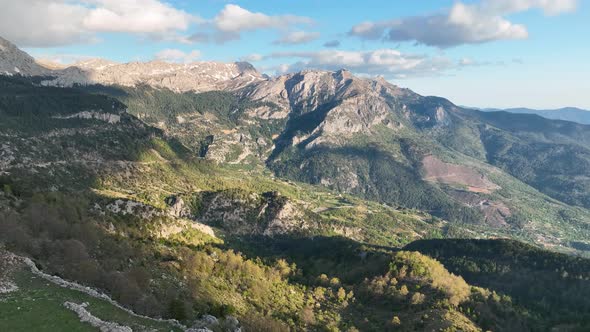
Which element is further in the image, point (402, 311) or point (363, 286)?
point (363, 286)

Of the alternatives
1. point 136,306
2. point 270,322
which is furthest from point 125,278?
point 270,322

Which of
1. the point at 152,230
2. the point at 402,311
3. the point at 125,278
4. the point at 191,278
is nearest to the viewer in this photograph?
the point at 125,278

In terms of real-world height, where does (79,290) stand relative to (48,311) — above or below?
below

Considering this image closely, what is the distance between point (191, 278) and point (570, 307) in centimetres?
16324

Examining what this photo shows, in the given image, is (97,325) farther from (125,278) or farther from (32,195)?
(32,195)

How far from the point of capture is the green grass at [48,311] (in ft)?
160

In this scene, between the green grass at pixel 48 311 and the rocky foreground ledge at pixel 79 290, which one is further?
the rocky foreground ledge at pixel 79 290

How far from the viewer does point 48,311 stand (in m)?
52.1

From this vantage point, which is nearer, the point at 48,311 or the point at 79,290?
the point at 48,311

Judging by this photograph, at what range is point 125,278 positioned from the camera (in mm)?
72750

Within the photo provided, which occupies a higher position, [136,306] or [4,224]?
[4,224]

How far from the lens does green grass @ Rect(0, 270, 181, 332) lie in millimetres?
48844

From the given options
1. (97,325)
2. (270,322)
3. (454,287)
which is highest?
(97,325)

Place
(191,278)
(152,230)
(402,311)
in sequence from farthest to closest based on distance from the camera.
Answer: (152,230)
(402,311)
(191,278)
